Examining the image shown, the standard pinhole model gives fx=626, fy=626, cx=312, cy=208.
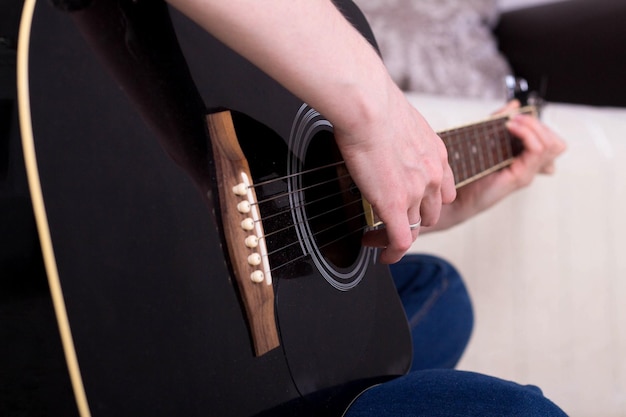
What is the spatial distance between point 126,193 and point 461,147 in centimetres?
54

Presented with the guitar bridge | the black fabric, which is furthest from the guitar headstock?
the guitar bridge

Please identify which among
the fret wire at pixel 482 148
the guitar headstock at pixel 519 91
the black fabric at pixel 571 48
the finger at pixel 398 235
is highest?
the black fabric at pixel 571 48

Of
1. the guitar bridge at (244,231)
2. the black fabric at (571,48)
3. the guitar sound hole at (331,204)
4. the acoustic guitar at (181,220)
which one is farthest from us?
the black fabric at (571,48)

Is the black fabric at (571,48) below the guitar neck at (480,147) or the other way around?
the other way around

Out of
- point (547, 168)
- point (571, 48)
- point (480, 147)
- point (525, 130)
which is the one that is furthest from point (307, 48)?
point (571, 48)

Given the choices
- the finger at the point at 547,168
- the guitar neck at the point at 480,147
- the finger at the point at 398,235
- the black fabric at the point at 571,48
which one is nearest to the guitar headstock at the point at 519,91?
the guitar neck at the point at 480,147

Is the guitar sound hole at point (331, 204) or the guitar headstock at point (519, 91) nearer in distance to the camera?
the guitar sound hole at point (331, 204)

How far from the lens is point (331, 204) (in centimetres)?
65

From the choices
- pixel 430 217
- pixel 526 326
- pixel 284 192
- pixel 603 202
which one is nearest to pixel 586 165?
pixel 603 202

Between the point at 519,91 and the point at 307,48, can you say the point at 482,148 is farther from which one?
the point at 307,48

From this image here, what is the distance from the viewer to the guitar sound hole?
627 mm

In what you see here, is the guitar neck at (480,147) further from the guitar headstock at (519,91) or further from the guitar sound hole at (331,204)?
the guitar sound hole at (331,204)

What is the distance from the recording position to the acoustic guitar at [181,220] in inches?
16.1

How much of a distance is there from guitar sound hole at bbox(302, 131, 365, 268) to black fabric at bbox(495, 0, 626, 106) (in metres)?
1.04
